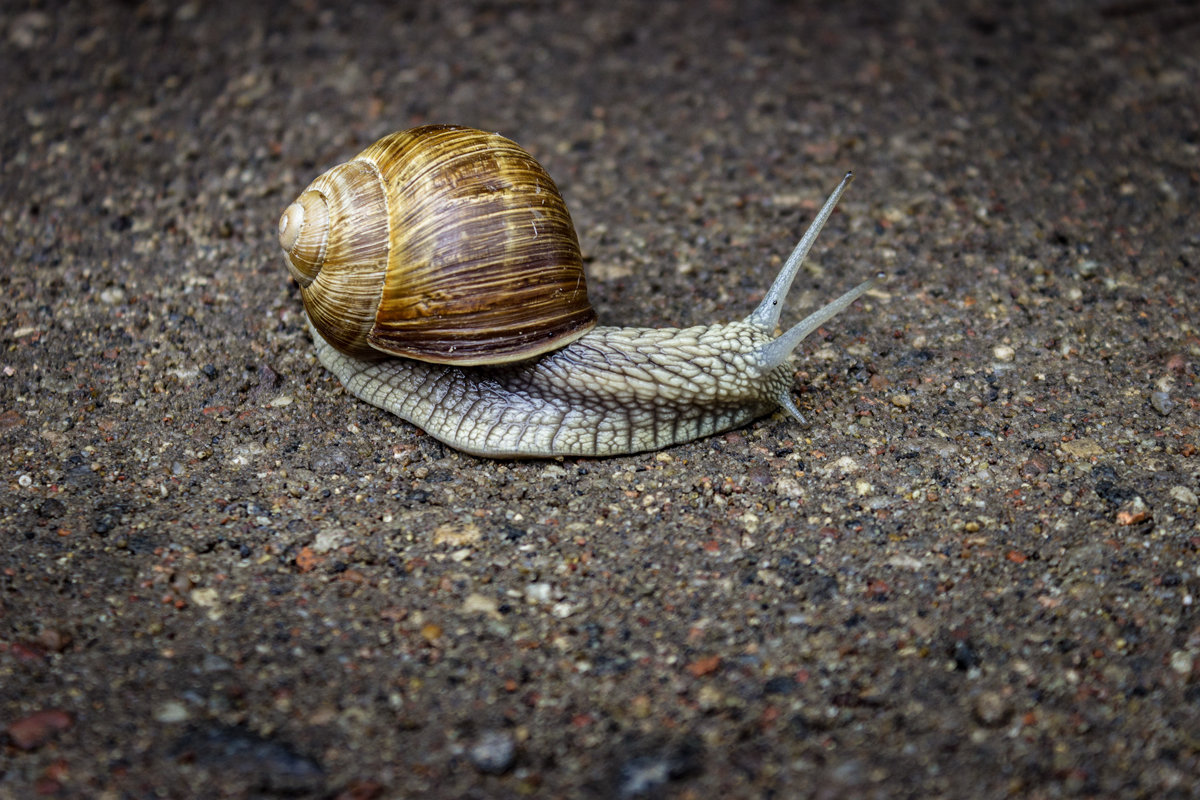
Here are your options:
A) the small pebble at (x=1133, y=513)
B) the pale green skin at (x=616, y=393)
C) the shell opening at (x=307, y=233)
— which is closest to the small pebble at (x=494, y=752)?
the pale green skin at (x=616, y=393)

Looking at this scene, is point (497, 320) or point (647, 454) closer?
Answer: point (497, 320)

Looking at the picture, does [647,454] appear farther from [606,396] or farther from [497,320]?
[497,320]

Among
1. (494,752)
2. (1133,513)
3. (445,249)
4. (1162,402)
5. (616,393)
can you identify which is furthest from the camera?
(1162,402)

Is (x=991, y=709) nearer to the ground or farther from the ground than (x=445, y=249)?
nearer to the ground

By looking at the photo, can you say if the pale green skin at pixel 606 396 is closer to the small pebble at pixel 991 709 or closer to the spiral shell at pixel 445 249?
the spiral shell at pixel 445 249

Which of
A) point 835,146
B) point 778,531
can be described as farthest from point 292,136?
point 778,531

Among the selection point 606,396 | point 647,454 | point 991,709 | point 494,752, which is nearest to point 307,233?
point 606,396

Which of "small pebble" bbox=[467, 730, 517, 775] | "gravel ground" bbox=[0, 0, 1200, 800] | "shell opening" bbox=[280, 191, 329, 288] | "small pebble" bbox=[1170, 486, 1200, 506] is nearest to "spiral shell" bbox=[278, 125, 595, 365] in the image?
"shell opening" bbox=[280, 191, 329, 288]
